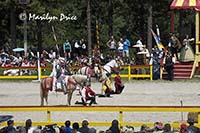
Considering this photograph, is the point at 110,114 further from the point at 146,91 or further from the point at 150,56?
the point at 150,56

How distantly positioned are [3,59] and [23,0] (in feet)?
27.6

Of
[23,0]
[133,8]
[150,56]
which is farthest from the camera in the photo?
[133,8]

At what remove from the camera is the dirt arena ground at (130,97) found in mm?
23844

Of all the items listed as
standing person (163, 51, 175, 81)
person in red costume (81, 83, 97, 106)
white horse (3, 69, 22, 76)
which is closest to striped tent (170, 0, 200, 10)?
standing person (163, 51, 175, 81)

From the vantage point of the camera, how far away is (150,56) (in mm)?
39406

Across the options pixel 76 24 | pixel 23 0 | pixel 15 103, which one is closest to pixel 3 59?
pixel 23 0

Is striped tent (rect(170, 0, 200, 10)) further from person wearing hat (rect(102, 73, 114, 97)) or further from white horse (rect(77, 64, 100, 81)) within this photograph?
person wearing hat (rect(102, 73, 114, 97))

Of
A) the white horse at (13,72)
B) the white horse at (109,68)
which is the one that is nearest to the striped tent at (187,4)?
the white horse at (109,68)

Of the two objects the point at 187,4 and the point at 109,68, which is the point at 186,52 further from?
the point at 109,68

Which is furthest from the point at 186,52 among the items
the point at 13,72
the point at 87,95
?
the point at 87,95

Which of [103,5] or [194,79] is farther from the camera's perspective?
[103,5]

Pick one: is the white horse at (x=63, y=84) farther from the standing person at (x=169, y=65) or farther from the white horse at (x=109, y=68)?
the standing person at (x=169, y=65)

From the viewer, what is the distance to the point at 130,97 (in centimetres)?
2958

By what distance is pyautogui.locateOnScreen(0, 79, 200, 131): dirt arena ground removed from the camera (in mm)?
23844
